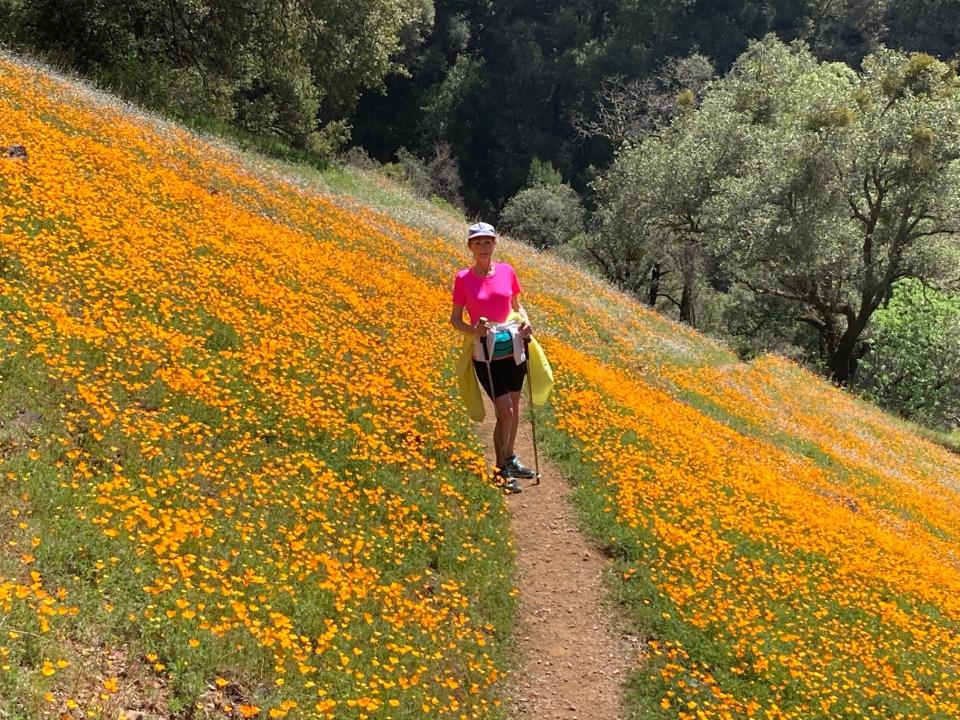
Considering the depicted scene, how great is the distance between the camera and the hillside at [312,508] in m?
5.81

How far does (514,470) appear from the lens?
1081 centimetres

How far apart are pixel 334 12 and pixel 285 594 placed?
28.9m

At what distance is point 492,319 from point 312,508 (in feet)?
10.6

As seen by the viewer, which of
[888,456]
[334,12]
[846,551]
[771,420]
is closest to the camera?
[846,551]

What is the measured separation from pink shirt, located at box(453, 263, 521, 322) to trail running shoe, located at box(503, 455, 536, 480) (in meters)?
2.45

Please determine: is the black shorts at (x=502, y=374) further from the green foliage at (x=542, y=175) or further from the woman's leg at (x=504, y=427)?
the green foliage at (x=542, y=175)

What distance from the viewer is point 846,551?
1212 centimetres

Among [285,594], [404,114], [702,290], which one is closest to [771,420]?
[285,594]

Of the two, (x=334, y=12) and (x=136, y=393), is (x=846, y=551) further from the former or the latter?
(x=334, y=12)

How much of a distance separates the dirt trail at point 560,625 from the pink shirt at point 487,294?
288 centimetres

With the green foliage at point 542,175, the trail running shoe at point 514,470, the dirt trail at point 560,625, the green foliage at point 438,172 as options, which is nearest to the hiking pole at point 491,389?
the trail running shoe at point 514,470

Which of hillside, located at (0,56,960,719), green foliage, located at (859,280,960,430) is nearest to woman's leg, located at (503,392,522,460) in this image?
hillside, located at (0,56,960,719)

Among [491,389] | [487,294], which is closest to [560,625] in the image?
[491,389]

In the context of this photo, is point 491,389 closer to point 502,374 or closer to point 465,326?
point 502,374
